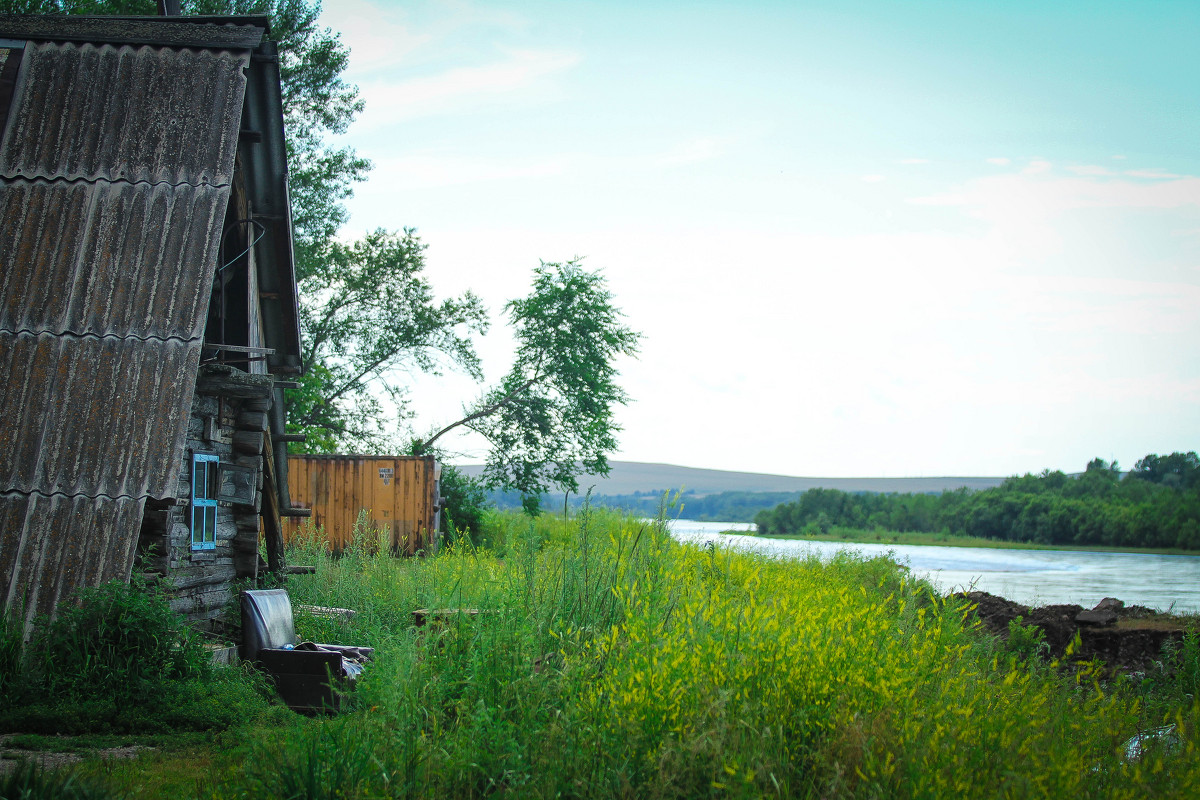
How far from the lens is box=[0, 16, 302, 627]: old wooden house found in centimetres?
616

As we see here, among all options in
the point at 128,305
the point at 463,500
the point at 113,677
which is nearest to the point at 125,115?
the point at 128,305

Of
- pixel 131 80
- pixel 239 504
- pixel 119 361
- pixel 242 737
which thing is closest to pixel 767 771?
pixel 242 737

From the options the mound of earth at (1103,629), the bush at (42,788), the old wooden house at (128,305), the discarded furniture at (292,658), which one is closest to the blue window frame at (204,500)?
the old wooden house at (128,305)

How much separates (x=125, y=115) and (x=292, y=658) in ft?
17.2

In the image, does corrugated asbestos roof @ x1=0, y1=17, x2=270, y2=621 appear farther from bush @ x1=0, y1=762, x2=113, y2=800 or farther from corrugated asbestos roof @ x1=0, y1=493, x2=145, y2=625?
bush @ x1=0, y1=762, x2=113, y2=800

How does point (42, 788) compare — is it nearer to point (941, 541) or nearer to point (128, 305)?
point (128, 305)

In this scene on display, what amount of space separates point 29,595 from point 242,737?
206 cm

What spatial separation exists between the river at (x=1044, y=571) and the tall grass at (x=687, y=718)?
4.32 m

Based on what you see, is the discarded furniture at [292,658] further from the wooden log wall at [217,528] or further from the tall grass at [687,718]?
the tall grass at [687,718]

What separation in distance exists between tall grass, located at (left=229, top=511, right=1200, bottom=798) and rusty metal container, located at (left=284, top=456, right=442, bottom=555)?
14.4m

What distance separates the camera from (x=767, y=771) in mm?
3373

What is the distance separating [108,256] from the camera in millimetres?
7094

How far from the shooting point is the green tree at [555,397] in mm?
24172

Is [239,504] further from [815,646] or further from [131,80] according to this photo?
[815,646]
